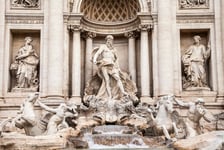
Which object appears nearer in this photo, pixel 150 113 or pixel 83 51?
pixel 150 113

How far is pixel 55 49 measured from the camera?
67.9 feet

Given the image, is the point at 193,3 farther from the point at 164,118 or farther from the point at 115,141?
the point at 115,141

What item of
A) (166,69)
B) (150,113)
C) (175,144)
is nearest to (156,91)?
(166,69)

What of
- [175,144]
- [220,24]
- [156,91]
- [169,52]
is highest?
[220,24]

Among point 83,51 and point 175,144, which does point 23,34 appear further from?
point 175,144

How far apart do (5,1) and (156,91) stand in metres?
8.51

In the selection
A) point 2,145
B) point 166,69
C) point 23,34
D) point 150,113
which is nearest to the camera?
point 2,145

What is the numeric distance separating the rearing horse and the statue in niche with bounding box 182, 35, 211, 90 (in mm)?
3493

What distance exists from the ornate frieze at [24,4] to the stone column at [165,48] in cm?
604

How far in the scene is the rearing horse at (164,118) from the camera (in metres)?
17.2

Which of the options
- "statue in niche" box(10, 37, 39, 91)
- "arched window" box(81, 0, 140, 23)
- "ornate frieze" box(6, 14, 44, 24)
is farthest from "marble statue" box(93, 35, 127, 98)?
"ornate frieze" box(6, 14, 44, 24)

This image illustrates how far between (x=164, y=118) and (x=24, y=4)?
917 cm

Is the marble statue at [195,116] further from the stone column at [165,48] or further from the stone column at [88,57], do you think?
the stone column at [88,57]

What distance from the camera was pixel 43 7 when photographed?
21.6m
